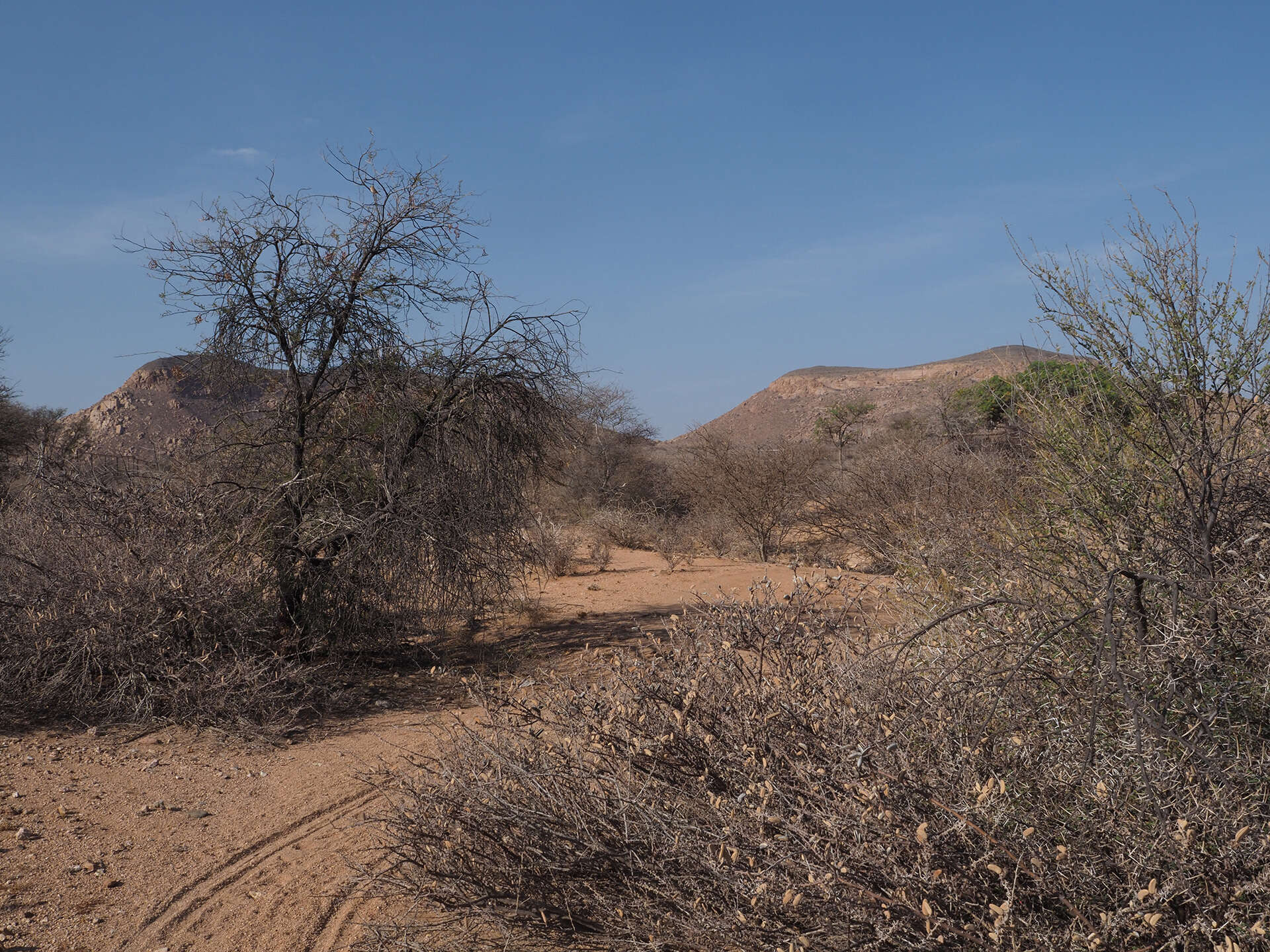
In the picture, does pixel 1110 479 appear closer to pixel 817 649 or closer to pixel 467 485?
pixel 817 649

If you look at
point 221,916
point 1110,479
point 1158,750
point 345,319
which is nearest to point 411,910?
point 221,916

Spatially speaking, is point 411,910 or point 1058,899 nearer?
point 1058,899

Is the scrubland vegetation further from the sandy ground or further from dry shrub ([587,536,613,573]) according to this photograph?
dry shrub ([587,536,613,573])

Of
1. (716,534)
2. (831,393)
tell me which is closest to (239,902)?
(716,534)

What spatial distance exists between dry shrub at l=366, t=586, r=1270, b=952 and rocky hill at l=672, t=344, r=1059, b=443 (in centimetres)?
3843

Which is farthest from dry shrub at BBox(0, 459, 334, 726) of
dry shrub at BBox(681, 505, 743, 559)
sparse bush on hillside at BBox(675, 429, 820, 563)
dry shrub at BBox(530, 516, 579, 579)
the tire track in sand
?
sparse bush on hillside at BBox(675, 429, 820, 563)

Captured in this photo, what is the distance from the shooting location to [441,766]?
363cm

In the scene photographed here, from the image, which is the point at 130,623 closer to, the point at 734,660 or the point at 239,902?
the point at 239,902

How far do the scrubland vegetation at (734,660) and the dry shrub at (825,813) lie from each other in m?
0.02

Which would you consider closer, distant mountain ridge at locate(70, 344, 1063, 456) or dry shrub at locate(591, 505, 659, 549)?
distant mountain ridge at locate(70, 344, 1063, 456)

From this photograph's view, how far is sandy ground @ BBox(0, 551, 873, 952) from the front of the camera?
3705 mm

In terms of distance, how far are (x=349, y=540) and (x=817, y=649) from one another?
542 centimetres

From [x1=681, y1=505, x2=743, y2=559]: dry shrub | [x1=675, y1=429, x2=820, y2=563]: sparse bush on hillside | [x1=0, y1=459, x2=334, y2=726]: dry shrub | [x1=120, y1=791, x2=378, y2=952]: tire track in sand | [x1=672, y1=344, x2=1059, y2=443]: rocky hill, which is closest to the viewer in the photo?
[x1=120, y1=791, x2=378, y2=952]: tire track in sand

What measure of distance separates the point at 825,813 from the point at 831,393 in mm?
53550
